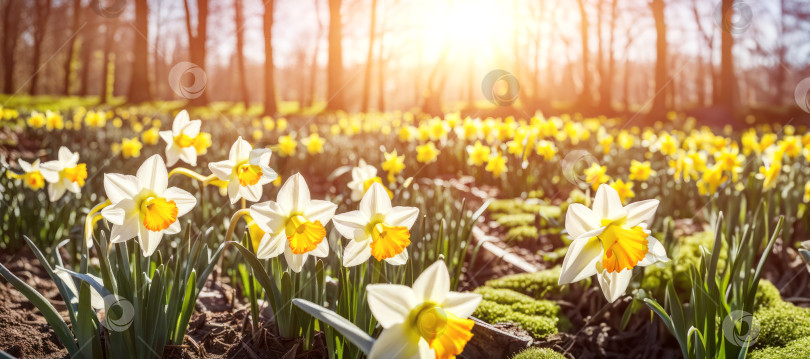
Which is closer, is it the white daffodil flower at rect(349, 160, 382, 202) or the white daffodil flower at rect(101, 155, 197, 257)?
the white daffodil flower at rect(101, 155, 197, 257)

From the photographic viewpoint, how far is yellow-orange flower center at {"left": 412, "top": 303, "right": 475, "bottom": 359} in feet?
3.19

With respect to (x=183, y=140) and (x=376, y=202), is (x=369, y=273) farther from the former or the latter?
(x=183, y=140)

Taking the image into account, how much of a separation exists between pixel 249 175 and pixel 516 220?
7.61 feet

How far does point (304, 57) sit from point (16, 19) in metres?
21.5

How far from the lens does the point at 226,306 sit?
215 cm

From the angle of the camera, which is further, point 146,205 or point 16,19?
point 16,19

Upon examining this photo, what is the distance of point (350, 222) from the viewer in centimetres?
129

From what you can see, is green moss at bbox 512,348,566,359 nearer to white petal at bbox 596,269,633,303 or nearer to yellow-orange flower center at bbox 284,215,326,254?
white petal at bbox 596,269,633,303

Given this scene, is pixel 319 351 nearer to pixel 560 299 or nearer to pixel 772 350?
pixel 560 299

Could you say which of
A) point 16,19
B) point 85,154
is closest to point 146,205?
point 85,154

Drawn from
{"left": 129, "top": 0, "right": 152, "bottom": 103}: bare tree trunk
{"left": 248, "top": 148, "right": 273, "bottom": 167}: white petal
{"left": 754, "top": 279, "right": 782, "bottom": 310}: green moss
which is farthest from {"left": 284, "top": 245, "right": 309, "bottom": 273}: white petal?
{"left": 129, "top": 0, "right": 152, "bottom": 103}: bare tree trunk

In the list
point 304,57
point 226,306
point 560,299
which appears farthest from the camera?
point 304,57

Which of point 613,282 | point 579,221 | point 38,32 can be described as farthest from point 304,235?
point 38,32

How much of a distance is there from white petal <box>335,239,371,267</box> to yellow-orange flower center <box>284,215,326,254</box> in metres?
0.07
